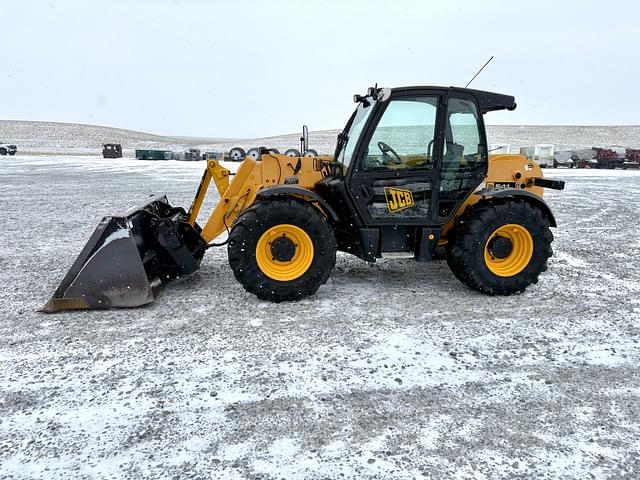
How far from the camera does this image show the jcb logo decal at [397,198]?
474cm

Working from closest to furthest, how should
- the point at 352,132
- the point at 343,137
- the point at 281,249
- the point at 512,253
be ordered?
the point at 281,249 < the point at 512,253 < the point at 352,132 < the point at 343,137

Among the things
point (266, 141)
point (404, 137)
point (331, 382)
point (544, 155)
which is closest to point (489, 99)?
point (404, 137)

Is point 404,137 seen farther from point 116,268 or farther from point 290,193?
point 116,268

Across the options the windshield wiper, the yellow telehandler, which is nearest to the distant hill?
the windshield wiper

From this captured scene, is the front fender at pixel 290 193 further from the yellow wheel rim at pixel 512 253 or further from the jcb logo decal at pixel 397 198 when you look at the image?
the yellow wheel rim at pixel 512 253

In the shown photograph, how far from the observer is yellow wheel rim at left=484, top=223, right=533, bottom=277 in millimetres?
4794

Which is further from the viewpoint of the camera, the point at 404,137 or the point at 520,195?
the point at 520,195

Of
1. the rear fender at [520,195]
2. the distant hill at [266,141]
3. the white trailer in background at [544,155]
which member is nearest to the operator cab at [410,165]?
the rear fender at [520,195]

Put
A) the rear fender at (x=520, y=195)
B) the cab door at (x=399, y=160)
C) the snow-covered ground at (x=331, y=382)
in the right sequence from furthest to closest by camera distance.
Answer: the rear fender at (x=520, y=195) → the cab door at (x=399, y=160) → the snow-covered ground at (x=331, y=382)

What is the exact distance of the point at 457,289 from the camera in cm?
508

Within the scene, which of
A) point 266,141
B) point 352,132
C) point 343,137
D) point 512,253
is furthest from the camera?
point 266,141

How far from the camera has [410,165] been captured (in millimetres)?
4734

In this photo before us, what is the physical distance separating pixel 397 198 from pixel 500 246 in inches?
45.2

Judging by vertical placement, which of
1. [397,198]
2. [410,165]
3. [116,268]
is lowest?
[116,268]
